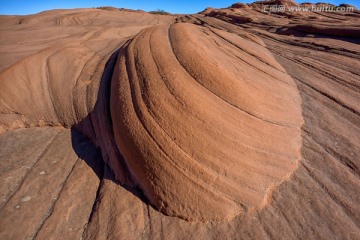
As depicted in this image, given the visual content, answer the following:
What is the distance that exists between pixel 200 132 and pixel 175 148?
26 cm

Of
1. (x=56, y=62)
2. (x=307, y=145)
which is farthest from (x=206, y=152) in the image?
(x=56, y=62)

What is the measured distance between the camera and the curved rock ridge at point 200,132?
1.93 meters

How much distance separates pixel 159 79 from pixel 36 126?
6.37 feet

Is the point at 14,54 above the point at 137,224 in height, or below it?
above

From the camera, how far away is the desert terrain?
1879mm

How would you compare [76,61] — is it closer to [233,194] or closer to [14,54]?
[14,54]

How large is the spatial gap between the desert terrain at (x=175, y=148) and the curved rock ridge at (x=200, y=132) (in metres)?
0.01

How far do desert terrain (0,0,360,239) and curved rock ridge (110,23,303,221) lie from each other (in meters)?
0.01

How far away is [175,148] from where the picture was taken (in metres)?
2.05

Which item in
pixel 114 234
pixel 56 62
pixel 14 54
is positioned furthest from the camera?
pixel 14 54

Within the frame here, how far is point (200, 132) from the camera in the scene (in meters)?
2.10

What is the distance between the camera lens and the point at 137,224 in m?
1.89

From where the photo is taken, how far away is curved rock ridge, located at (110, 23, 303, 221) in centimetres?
193

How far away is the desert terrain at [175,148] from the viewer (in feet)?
6.16
